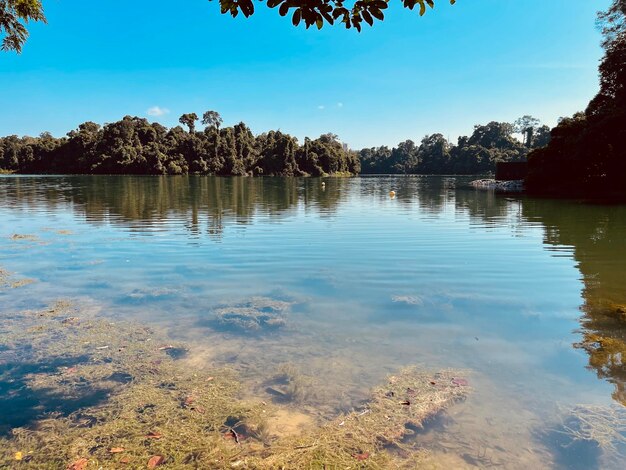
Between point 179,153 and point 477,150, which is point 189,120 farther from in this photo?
point 477,150

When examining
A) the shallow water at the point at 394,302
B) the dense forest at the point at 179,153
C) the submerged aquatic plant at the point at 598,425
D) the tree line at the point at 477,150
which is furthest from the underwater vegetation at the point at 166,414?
the tree line at the point at 477,150

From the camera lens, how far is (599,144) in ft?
121

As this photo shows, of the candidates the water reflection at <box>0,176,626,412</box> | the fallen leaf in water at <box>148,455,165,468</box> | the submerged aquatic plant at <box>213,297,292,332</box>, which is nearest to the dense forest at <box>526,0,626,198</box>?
the water reflection at <box>0,176,626,412</box>

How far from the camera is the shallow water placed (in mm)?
4539

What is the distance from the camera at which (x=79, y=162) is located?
11450 cm

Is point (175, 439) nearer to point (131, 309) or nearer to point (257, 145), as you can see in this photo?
point (131, 309)

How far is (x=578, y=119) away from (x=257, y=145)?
101 metres

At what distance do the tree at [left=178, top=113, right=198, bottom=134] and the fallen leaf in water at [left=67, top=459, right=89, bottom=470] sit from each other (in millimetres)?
131216

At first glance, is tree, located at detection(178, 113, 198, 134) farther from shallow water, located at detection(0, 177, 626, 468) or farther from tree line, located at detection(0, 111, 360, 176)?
shallow water, located at detection(0, 177, 626, 468)

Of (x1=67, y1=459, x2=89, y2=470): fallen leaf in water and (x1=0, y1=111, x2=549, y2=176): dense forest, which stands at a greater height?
(x1=0, y1=111, x2=549, y2=176): dense forest

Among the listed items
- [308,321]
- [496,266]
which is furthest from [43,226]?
[496,266]

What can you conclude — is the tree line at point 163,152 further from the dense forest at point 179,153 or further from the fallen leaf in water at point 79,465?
the fallen leaf in water at point 79,465

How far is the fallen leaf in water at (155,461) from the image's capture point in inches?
141

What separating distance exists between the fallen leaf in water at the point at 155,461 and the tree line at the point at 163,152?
373 feet
